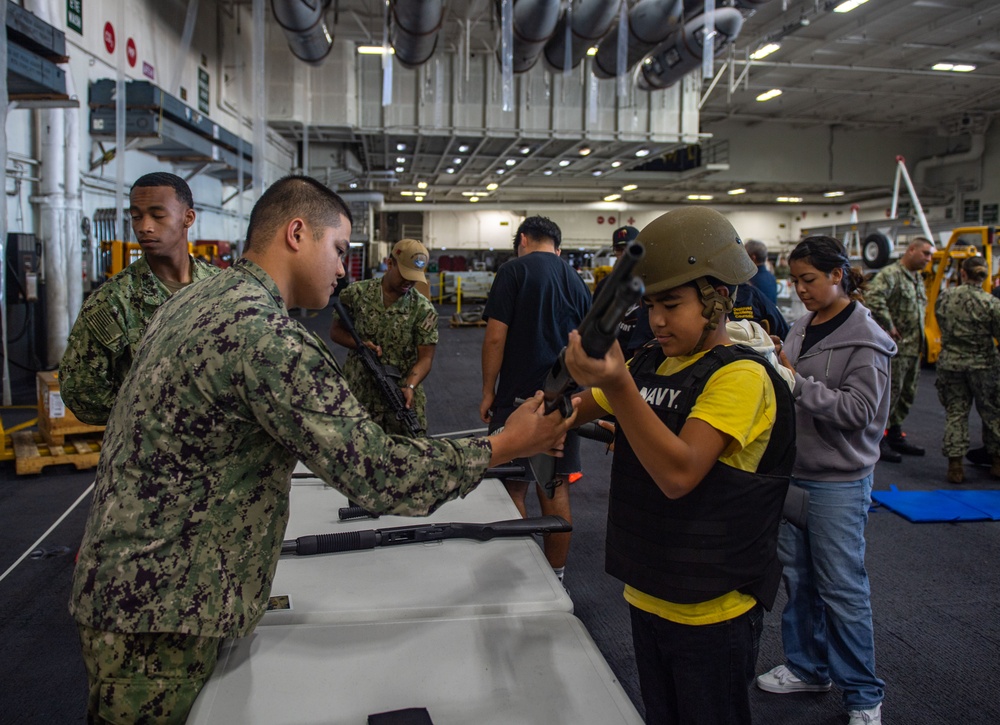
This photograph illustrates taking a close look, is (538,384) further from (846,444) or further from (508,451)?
(508,451)

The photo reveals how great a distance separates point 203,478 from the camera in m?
1.20

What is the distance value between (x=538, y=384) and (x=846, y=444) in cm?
144

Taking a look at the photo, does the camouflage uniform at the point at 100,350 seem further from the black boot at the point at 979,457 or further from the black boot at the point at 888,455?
the black boot at the point at 979,457

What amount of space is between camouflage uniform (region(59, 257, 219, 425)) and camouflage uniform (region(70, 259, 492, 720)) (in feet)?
4.38

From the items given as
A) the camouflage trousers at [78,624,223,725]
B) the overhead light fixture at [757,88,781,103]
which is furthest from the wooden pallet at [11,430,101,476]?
the overhead light fixture at [757,88,781,103]

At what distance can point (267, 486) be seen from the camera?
129 centimetres

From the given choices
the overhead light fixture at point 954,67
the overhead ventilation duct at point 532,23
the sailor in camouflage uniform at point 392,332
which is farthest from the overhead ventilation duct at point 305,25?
the overhead light fixture at point 954,67

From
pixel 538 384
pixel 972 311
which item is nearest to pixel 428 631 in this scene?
A: pixel 538 384

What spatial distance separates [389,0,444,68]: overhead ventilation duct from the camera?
7.79 metres

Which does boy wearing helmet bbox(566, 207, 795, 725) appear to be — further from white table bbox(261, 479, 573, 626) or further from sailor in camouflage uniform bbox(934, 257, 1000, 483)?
sailor in camouflage uniform bbox(934, 257, 1000, 483)

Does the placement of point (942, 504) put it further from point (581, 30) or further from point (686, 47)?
point (581, 30)

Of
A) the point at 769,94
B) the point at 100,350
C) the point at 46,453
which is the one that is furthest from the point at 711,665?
the point at 769,94

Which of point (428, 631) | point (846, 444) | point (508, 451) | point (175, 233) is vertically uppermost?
point (175, 233)

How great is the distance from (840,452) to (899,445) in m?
4.51
